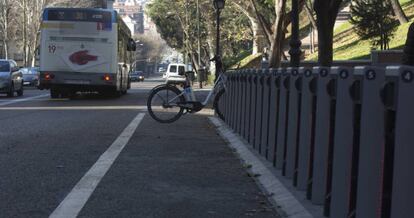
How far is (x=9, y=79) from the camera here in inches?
1043

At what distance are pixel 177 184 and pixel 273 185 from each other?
41.8 inches

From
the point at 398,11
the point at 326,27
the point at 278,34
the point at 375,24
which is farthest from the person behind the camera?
the point at 398,11

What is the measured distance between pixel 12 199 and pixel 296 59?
7038mm

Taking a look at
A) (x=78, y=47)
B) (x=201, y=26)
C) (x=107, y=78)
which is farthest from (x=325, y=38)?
(x=201, y=26)

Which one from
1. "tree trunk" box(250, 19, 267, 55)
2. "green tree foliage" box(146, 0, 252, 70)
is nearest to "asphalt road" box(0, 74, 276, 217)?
"tree trunk" box(250, 19, 267, 55)

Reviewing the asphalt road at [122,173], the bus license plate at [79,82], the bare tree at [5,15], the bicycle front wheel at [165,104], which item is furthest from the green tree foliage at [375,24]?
the bare tree at [5,15]

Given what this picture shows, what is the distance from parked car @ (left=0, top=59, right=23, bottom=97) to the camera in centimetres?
2627

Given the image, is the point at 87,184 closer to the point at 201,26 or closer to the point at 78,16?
the point at 78,16

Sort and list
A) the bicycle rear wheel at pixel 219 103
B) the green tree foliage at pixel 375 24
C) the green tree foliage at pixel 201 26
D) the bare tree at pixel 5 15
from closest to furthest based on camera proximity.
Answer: the bicycle rear wheel at pixel 219 103
the green tree foliage at pixel 375 24
the green tree foliage at pixel 201 26
the bare tree at pixel 5 15

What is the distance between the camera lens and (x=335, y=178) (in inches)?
205

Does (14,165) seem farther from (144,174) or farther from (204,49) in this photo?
(204,49)

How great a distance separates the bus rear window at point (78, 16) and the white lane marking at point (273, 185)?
12.7 m

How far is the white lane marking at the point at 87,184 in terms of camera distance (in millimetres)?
5883

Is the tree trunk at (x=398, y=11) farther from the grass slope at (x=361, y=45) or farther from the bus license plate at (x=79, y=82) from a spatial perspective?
the bus license plate at (x=79, y=82)
